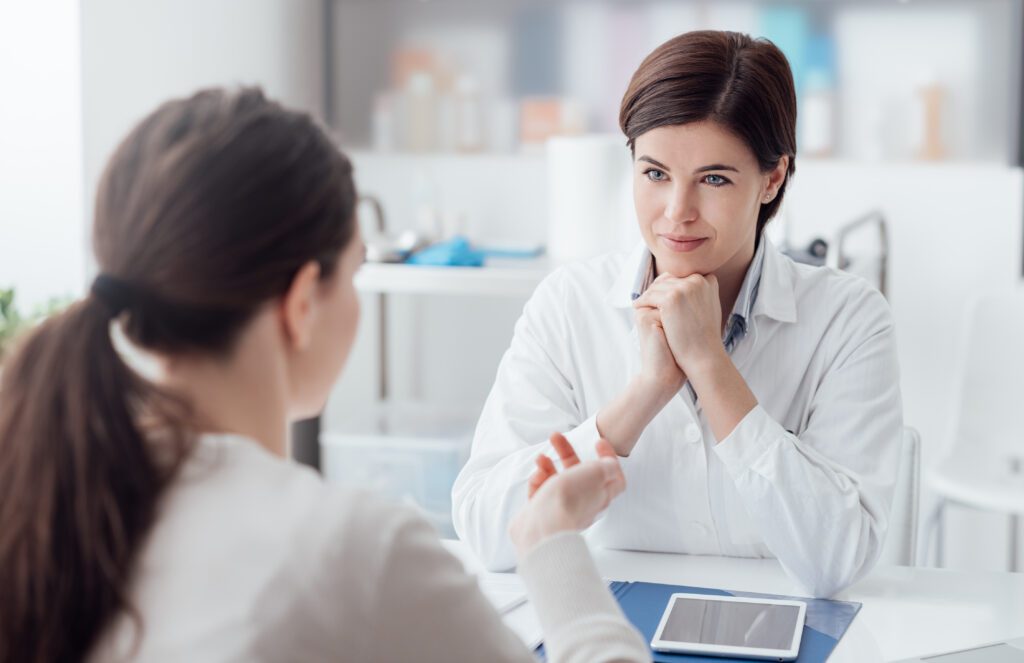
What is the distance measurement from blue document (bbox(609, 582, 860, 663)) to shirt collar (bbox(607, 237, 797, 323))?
382mm

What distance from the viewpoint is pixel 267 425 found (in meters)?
0.88

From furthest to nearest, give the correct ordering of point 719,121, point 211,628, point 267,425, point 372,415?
point 372,415 → point 719,121 → point 267,425 → point 211,628

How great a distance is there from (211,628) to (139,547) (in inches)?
3.0

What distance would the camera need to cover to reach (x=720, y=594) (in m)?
1.33

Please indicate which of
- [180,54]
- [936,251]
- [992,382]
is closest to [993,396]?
[992,382]

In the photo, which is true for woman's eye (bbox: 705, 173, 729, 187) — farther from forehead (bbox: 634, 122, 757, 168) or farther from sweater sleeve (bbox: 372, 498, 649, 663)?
sweater sleeve (bbox: 372, 498, 649, 663)

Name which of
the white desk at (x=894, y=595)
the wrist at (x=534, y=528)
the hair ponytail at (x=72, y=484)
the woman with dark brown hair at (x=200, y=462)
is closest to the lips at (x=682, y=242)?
the white desk at (x=894, y=595)

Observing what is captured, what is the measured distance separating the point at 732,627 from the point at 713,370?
13.4 inches

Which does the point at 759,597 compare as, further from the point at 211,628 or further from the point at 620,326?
the point at 211,628

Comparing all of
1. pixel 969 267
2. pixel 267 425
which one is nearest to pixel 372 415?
pixel 969 267

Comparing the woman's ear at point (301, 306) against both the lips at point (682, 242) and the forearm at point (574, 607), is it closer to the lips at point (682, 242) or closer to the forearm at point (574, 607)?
the forearm at point (574, 607)

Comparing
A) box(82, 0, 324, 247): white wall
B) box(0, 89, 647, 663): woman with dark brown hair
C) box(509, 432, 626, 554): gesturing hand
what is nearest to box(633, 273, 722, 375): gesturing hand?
box(509, 432, 626, 554): gesturing hand

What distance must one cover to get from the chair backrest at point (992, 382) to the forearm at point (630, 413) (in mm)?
1525

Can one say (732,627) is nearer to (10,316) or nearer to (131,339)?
(131,339)
